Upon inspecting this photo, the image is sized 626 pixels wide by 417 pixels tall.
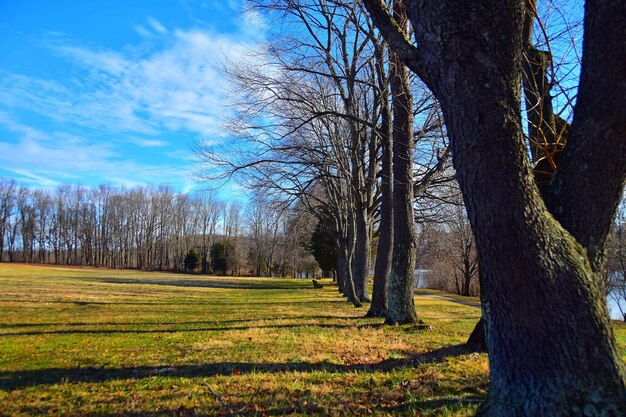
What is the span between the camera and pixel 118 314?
12.8 metres

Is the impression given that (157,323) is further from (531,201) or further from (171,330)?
(531,201)

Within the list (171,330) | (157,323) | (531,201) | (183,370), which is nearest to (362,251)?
(157,323)

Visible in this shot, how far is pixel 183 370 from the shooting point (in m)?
5.62

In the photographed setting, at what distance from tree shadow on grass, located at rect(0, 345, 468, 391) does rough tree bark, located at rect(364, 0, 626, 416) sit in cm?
292

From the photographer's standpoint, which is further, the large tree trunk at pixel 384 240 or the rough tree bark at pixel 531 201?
the large tree trunk at pixel 384 240

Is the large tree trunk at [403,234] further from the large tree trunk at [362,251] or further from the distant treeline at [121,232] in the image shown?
the distant treeline at [121,232]

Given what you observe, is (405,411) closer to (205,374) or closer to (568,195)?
(568,195)

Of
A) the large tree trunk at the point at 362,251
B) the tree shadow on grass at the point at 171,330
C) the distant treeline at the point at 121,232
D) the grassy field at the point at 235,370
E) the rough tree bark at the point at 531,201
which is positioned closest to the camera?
the rough tree bark at the point at 531,201

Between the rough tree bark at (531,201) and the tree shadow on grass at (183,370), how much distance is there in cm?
292

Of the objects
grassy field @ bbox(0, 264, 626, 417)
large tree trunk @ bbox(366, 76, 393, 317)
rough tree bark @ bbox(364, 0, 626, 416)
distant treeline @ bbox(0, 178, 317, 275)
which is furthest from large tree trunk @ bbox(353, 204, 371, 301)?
distant treeline @ bbox(0, 178, 317, 275)

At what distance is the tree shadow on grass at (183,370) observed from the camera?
5262mm

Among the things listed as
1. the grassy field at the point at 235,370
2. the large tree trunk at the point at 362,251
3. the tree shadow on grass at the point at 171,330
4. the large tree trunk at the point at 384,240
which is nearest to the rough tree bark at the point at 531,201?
the grassy field at the point at 235,370

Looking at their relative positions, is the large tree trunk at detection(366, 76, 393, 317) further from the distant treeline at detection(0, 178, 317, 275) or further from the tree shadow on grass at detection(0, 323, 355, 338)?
the distant treeline at detection(0, 178, 317, 275)

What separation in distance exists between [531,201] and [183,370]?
16.4ft
